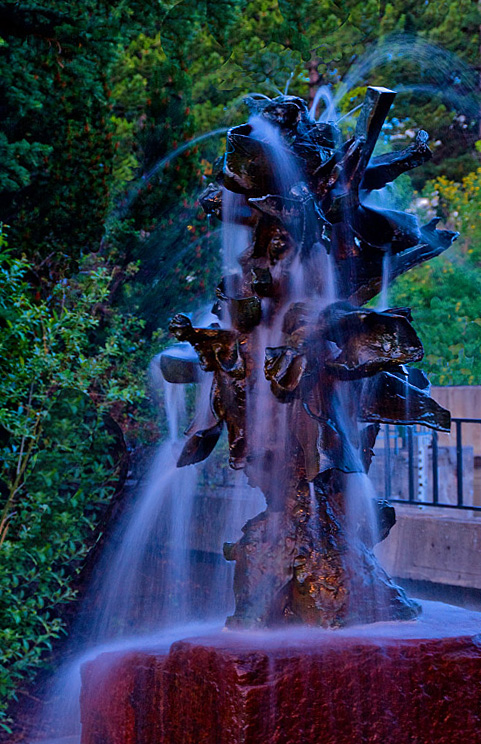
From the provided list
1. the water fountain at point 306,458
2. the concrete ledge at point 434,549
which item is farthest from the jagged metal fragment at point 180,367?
the concrete ledge at point 434,549

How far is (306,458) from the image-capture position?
3518mm

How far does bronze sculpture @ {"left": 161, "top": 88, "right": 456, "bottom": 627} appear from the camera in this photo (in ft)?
11.2

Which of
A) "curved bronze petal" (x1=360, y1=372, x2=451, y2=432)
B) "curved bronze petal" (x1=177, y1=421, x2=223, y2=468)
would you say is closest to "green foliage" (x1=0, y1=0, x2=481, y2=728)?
"curved bronze petal" (x1=177, y1=421, x2=223, y2=468)

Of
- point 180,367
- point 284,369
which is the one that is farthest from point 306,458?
point 180,367

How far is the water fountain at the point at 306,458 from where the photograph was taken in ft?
8.89

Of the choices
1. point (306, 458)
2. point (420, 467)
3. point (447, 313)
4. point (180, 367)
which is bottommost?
point (306, 458)

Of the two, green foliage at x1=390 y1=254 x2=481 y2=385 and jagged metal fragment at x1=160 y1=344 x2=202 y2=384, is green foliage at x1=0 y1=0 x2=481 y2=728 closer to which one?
green foliage at x1=390 y1=254 x2=481 y2=385

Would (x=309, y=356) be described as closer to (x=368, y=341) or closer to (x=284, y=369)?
(x=284, y=369)

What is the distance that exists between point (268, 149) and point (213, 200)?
540 millimetres

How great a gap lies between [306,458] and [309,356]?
18.8 inches

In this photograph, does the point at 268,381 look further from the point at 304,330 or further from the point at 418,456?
the point at 418,456

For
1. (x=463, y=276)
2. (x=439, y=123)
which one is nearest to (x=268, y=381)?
(x=463, y=276)

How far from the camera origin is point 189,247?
8289mm

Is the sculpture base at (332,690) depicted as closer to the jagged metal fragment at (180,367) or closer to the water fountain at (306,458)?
the water fountain at (306,458)
